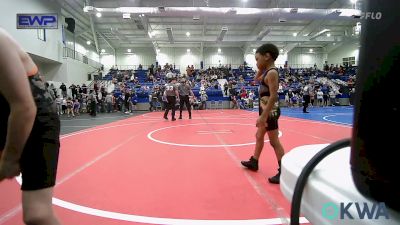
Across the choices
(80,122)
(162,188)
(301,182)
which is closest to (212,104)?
(80,122)

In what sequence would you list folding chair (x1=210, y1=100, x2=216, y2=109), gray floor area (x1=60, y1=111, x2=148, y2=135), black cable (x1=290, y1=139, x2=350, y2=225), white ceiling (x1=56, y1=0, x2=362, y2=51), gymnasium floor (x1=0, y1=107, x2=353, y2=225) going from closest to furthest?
black cable (x1=290, y1=139, x2=350, y2=225) → gymnasium floor (x1=0, y1=107, x2=353, y2=225) → gray floor area (x1=60, y1=111, x2=148, y2=135) → white ceiling (x1=56, y1=0, x2=362, y2=51) → folding chair (x1=210, y1=100, x2=216, y2=109)

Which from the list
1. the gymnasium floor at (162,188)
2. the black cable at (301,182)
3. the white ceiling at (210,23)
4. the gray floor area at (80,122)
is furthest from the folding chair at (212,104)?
the black cable at (301,182)

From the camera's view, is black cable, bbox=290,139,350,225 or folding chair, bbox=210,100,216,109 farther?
folding chair, bbox=210,100,216,109

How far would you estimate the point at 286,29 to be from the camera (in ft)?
101

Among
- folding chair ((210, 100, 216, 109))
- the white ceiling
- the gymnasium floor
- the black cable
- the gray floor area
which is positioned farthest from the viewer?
folding chair ((210, 100, 216, 109))

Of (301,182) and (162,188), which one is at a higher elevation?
(301,182)

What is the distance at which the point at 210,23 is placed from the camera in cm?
2773

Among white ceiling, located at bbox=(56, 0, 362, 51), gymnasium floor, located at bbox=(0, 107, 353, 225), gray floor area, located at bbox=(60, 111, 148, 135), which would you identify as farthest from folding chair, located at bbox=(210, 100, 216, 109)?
gymnasium floor, located at bbox=(0, 107, 353, 225)

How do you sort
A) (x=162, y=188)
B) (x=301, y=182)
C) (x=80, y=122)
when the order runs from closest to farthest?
(x=301, y=182) → (x=162, y=188) → (x=80, y=122)

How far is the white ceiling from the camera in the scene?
2070cm

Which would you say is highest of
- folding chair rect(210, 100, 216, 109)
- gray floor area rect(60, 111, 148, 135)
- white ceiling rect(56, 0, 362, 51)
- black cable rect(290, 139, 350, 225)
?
white ceiling rect(56, 0, 362, 51)

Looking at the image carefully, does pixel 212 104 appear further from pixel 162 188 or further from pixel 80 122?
pixel 162 188

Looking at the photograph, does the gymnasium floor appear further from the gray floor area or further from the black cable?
the gray floor area

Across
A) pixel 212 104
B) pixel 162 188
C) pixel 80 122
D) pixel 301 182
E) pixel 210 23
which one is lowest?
pixel 80 122
